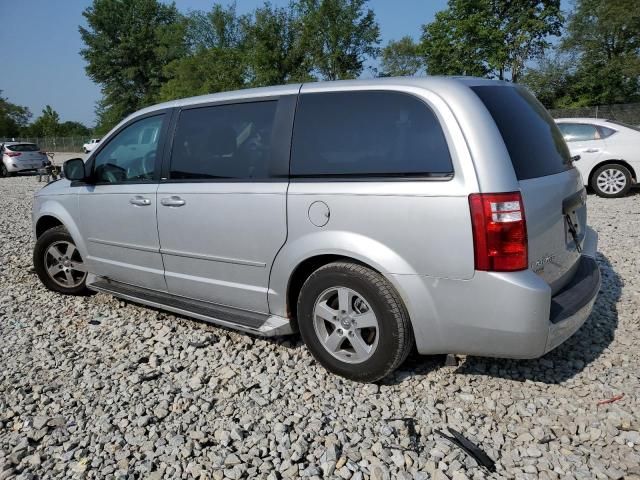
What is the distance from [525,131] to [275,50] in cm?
4687

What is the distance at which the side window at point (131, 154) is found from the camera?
414 cm

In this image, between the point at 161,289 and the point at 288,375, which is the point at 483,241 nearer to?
the point at 288,375

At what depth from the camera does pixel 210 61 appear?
4947 centimetres

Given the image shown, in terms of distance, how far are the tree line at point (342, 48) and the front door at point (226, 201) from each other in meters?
39.3

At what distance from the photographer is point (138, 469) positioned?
252 centimetres

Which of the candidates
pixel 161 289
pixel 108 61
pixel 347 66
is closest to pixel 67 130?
pixel 108 61

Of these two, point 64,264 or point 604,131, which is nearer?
point 64,264

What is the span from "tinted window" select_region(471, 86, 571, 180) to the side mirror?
3.32 m

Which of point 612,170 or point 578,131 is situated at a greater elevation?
point 578,131

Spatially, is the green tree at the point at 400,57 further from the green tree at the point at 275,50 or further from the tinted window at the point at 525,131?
the tinted window at the point at 525,131

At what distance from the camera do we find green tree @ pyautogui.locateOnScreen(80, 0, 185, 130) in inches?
2530

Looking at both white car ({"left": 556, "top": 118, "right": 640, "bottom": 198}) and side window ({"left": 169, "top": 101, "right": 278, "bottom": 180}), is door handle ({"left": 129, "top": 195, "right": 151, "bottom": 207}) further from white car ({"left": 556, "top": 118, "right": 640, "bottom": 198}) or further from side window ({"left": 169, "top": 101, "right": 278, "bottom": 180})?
white car ({"left": 556, "top": 118, "right": 640, "bottom": 198})

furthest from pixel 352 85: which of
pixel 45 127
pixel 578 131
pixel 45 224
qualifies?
pixel 45 127

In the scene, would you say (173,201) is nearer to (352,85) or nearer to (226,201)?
(226,201)
